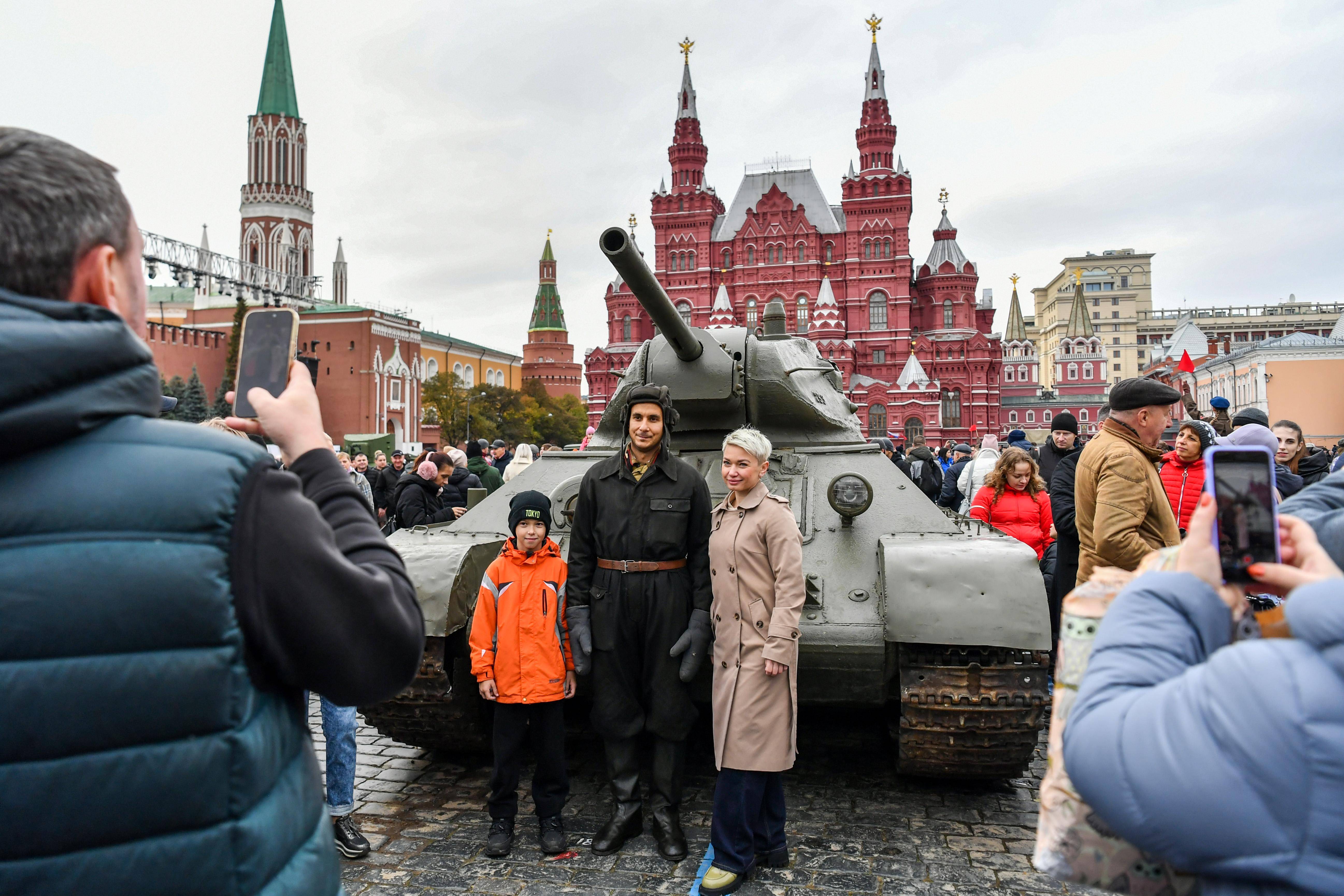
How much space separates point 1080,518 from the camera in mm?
4832

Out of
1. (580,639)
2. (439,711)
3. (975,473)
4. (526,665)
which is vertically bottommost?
(439,711)

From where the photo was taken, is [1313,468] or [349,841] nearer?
[349,841]

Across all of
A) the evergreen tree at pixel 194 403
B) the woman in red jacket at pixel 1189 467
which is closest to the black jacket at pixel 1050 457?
the woman in red jacket at pixel 1189 467

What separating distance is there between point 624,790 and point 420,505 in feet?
18.1

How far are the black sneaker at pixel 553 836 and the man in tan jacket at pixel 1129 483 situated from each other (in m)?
2.77

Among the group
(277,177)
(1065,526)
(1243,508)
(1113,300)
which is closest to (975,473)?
(1065,526)

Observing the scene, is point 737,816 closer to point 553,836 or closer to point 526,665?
point 553,836

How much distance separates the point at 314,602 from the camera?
57.1 inches

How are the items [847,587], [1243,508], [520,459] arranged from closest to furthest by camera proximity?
1. [1243,508]
2. [847,587]
3. [520,459]

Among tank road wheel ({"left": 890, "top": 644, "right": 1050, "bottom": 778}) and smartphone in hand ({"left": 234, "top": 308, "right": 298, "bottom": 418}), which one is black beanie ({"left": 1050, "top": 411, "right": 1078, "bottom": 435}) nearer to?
tank road wheel ({"left": 890, "top": 644, "right": 1050, "bottom": 778})

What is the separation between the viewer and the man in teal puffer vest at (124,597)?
4.25ft

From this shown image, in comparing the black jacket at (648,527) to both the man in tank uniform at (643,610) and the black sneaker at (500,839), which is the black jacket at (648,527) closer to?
the man in tank uniform at (643,610)

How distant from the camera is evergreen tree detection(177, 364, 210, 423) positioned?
168ft

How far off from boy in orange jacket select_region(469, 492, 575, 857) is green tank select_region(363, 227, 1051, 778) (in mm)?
372
